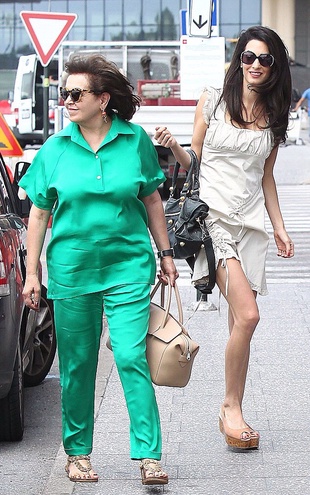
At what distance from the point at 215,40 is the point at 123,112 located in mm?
8807

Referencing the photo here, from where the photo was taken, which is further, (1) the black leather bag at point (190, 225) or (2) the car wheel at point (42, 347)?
(2) the car wheel at point (42, 347)

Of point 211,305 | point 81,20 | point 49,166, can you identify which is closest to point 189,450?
point 49,166

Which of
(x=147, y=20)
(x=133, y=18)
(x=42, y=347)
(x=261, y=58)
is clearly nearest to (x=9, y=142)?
(x=42, y=347)

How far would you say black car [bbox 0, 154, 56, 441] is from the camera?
5574mm

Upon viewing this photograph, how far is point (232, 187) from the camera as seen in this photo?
5422 mm

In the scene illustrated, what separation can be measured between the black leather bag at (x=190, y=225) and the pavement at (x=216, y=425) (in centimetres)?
80

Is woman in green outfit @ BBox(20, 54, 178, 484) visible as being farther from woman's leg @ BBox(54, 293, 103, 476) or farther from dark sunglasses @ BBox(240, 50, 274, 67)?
dark sunglasses @ BBox(240, 50, 274, 67)

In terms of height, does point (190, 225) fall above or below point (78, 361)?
above

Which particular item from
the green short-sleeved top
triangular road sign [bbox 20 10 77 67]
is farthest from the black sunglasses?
triangular road sign [bbox 20 10 77 67]

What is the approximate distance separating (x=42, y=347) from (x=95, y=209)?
2.61 m

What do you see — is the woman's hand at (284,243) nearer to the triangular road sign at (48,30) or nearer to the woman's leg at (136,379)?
the woman's leg at (136,379)

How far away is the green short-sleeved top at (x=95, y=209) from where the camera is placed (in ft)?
15.6

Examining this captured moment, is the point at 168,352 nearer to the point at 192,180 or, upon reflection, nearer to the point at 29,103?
the point at 192,180

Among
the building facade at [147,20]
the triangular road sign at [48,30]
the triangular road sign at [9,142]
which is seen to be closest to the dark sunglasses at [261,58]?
the triangular road sign at [9,142]
